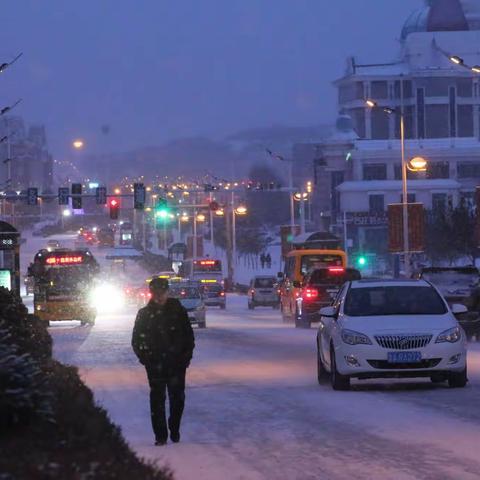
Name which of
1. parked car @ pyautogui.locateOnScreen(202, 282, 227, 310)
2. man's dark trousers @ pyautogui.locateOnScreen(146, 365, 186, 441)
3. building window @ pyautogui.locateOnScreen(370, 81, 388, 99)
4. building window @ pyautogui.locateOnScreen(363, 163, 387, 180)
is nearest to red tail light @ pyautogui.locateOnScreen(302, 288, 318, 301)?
parked car @ pyautogui.locateOnScreen(202, 282, 227, 310)

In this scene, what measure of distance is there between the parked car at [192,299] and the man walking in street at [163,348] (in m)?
34.1

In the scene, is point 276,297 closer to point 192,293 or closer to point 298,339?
point 192,293

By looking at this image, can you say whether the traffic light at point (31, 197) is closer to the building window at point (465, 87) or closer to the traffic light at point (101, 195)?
the traffic light at point (101, 195)

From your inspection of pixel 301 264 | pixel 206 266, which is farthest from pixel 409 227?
pixel 206 266

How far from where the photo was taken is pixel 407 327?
20062 mm

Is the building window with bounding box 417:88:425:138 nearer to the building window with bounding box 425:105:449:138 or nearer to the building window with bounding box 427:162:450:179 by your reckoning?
the building window with bounding box 425:105:449:138

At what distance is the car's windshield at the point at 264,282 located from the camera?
7500cm

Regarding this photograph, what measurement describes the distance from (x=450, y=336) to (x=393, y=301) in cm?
154

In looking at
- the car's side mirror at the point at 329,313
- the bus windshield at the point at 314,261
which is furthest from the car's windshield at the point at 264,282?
the car's side mirror at the point at 329,313

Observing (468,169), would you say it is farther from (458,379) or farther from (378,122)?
(458,379)

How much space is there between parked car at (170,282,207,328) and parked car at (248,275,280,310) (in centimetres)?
2196

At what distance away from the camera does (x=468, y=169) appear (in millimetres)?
126750

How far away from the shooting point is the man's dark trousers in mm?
13844

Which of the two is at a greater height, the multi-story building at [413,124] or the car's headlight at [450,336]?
the multi-story building at [413,124]
